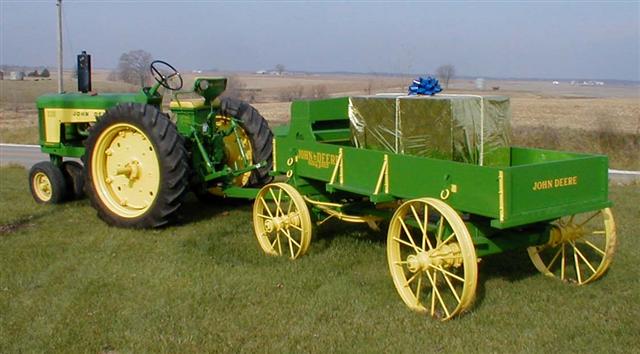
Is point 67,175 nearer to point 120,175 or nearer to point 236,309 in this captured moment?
point 120,175

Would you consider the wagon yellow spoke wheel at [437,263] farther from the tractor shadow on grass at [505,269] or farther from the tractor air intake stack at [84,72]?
the tractor air intake stack at [84,72]

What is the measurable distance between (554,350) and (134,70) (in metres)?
7.89

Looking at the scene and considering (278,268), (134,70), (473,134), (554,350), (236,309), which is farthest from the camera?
(134,70)

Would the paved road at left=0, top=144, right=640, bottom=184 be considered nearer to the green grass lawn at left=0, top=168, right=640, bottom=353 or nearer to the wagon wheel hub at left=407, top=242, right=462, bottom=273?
the green grass lawn at left=0, top=168, right=640, bottom=353

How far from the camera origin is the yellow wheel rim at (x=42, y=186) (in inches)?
369

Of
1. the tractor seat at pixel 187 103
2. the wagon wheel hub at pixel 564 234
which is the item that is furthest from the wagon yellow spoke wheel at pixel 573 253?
the tractor seat at pixel 187 103

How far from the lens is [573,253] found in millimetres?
6312

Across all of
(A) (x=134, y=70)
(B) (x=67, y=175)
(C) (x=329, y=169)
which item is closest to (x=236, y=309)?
(C) (x=329, y=169)

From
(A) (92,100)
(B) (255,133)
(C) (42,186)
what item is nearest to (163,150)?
(B) (255,133)

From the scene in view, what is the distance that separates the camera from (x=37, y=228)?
802 cm

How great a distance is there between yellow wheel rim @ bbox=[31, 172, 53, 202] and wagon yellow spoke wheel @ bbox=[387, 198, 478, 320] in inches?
214

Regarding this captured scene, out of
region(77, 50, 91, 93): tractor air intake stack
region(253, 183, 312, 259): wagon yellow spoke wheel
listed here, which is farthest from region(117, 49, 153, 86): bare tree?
region(253, 183, 312, 259): wagon yellow spoke wheel

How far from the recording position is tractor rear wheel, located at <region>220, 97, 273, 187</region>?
8539mm

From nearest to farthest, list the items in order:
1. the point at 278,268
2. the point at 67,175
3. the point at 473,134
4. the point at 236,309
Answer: the point at 236,309, the point at 473,134, the point at 278,268, the point at 67,175
